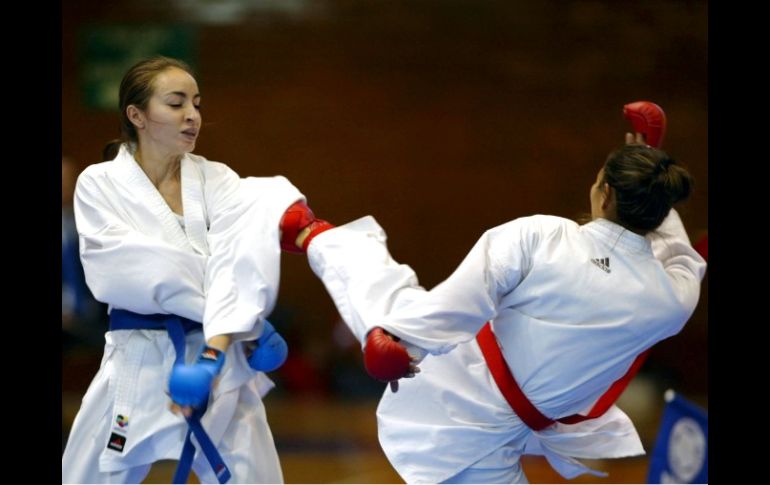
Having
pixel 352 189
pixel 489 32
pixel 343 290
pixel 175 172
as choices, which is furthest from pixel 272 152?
pixel 343 290

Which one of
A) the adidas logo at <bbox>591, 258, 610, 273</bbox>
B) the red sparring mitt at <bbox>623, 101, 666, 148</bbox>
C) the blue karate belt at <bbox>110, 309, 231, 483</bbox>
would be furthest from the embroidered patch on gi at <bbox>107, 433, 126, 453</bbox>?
the red sparring mitt at <bbox>623, 101, 666, 148</bbox>

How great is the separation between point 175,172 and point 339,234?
20.0 inches

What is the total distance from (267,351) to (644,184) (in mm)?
981

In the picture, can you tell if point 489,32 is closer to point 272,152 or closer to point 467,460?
point 272,152

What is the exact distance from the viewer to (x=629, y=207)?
88.8 inches

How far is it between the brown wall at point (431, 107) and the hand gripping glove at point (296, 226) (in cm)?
268

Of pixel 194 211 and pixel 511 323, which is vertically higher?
pixel 194 211

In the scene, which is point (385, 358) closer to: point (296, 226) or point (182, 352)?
point (296, 226)

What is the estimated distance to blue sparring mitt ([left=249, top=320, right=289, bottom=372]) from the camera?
2.26m

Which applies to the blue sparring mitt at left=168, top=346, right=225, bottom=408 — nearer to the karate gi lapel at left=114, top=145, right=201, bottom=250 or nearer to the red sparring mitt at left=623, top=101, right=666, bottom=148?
the karate gi lapel at left=114, top=145, right=201, bottom=250

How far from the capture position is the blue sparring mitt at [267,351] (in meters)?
2.26

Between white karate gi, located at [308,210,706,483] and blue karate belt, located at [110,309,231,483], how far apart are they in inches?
14.7

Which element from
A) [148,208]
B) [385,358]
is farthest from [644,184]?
[148,208]

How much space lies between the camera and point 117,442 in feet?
7.39
